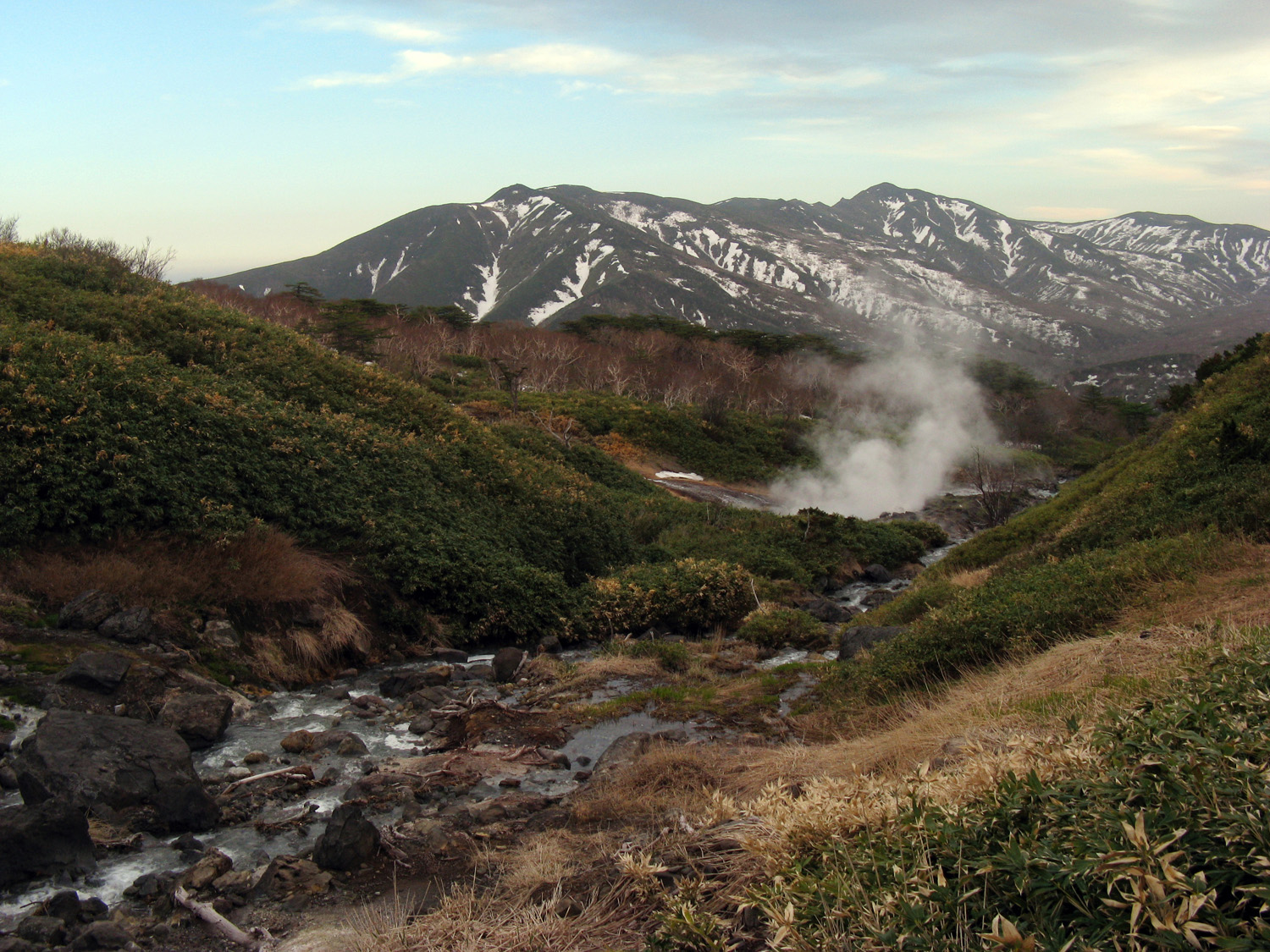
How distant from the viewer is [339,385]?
75.6ft

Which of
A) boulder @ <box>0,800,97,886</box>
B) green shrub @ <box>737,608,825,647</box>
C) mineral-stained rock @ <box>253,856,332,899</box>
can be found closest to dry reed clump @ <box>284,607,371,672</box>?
boulder @ <box>0,800,97,886</box>

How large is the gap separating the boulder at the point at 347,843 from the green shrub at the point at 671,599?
1123 cm

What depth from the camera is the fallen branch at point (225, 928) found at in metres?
5.88

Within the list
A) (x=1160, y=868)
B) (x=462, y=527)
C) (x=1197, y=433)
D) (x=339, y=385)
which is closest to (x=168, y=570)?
(x=462, y=527)

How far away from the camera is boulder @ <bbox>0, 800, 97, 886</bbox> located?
6.46 meters

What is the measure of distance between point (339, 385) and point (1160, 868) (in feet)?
74.2

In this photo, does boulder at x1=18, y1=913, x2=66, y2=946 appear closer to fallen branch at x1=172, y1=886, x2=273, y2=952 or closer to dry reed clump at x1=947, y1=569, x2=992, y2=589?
fallen branch at x1=172, y1=886, x2=273, y2=952

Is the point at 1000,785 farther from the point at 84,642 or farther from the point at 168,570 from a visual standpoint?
the point at 168,570

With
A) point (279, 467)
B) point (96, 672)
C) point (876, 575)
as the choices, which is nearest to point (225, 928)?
point (96, 672)

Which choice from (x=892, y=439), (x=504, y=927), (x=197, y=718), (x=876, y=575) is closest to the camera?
(x=504, y=927)

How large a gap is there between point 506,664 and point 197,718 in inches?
206

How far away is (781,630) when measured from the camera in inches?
704

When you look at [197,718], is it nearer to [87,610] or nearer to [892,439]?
[87,610]

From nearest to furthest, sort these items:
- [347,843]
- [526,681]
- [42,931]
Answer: [42,931]
[347,843]
[526,681]
